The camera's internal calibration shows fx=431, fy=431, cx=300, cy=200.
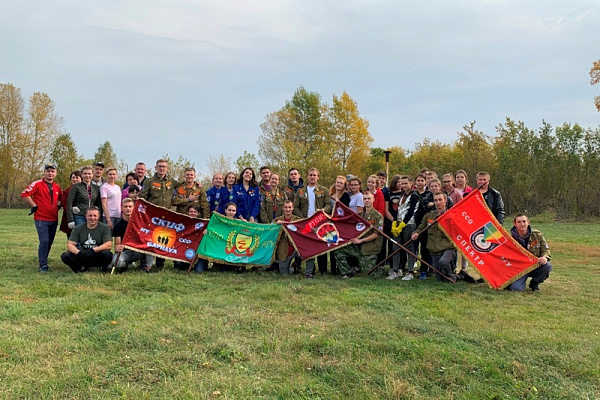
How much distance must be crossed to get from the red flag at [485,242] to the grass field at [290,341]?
1.30ft

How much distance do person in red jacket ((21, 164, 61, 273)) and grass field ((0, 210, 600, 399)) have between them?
0.94 m

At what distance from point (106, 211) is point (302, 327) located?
5.34 metres

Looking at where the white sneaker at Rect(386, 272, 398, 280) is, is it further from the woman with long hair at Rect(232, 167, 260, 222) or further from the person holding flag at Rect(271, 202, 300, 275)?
the woman with long hair at Rect(232, 167, 260, 222)

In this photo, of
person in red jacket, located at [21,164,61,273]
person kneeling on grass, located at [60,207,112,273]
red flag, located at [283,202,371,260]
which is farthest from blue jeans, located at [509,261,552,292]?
person in red jacket, located at [21,164,61,273]

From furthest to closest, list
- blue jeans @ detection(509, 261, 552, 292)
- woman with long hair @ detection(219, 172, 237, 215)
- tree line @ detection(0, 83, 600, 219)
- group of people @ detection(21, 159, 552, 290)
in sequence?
tree line @ detection(0, 83, 600, 219) < woman with long hair @ detection(219, 172, 237, 215) < group of people @ detection(21, 159, 552, 290) < blue jeans @ detection(509, 261, 552, 292)

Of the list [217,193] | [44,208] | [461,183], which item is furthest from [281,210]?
[44,208]

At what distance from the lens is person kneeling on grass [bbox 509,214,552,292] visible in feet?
24.0

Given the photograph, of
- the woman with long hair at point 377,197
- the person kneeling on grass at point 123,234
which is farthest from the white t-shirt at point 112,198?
the woman with long hair at point 377,197

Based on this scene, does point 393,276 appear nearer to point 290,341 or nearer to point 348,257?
point 348,257

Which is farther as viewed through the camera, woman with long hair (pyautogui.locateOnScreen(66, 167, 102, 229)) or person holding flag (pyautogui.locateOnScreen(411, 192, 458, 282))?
woman with long hair (pyautogui.locateOnScreen(66, 167, 102, 229))

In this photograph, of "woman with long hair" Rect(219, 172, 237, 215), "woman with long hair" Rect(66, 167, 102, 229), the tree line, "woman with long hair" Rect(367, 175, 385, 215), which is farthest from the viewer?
the tree line

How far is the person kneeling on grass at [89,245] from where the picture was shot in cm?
777

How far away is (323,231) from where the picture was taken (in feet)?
27.8

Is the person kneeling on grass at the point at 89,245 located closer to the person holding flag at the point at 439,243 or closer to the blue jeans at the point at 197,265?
the blue jeans at the point at 197,265
